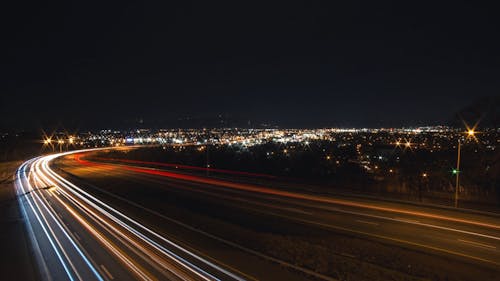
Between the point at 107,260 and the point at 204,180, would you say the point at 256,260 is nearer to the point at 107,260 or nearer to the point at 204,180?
the point at 107,260

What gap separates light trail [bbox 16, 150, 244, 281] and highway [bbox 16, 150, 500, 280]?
5 cm

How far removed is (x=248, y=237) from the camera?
50.0ft

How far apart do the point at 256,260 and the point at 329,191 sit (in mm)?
16383

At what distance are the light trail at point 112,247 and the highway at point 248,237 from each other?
45 millimetres

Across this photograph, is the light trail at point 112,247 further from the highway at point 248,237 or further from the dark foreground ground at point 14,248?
the dark foreground ground at point 14,248

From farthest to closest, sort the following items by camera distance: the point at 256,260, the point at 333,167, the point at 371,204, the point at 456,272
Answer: the point at 333,167, the point at 371,204, the point at 256,260, the point at 456,272

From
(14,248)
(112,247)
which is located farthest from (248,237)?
(14,248)

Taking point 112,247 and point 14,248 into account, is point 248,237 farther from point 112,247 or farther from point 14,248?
point 14,248

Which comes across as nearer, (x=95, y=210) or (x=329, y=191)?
(x=95, y=210)

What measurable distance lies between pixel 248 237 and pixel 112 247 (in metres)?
A: 5.82

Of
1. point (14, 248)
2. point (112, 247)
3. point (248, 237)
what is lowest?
point (14, 248)

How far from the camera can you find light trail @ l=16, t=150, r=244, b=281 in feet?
36.8

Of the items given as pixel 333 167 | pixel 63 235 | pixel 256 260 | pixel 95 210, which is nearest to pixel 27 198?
pixel 95 210

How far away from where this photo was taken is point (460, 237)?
14688 millimetres
